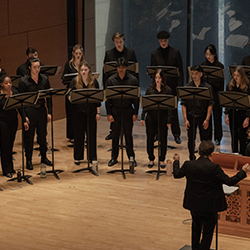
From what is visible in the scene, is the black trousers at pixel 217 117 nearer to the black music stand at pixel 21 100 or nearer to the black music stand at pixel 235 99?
the black music stand at pixel 235 99

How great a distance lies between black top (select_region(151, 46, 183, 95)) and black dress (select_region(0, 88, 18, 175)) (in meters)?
2.61

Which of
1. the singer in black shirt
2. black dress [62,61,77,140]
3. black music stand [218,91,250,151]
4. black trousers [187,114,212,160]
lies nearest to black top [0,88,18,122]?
the singer in black shirt

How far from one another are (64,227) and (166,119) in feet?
8.04

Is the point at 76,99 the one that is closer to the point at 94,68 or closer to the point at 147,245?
the point at 147,245

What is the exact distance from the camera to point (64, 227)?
19.2 feet

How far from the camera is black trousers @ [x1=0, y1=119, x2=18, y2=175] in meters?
7.31

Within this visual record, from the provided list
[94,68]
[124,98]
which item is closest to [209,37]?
[94,68]

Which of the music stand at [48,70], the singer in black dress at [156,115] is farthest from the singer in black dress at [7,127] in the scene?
the singer in black dress at [156,115]

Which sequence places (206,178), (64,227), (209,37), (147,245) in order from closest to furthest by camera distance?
(206,178)
(147,245)
(64,227)
(209,37)

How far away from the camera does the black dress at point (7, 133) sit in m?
7.27

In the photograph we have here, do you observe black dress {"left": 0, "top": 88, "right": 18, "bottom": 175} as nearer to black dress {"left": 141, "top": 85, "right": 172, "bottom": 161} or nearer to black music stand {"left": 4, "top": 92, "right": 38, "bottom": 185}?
black music stand {"left": 4, "top": 92, "right": 38, "bottom": 185}

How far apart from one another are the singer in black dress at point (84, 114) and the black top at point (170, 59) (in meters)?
1.50

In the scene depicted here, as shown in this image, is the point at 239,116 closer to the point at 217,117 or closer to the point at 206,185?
the point at 217,117

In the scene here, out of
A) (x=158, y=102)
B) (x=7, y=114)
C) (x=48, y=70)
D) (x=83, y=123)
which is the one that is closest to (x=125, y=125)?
(x=83, y=123)
